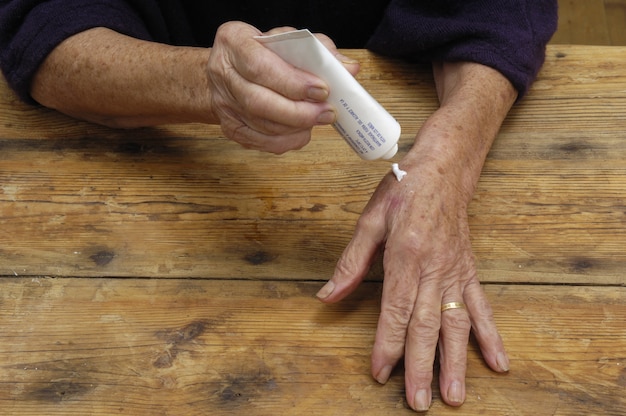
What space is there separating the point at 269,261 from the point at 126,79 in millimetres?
305

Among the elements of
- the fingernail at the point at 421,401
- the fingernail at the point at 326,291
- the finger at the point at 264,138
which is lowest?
the fingernail at the point at 421,401

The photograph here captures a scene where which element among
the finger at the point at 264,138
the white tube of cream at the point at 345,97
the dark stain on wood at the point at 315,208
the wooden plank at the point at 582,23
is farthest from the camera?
the wooden plank at the point at 582,23

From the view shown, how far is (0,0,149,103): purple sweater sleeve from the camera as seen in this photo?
89cm

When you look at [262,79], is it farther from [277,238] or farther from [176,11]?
[176,11]

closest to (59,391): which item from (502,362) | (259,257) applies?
(259,257)

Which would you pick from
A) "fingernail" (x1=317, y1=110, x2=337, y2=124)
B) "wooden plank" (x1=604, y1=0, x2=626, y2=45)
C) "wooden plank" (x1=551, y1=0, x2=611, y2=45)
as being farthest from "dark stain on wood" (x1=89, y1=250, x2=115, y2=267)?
"wooden plank" (x1=604, y1=0, x2=626, y2=45)

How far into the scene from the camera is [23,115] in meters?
1.00

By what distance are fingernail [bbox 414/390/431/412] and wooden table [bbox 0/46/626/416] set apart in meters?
0.02

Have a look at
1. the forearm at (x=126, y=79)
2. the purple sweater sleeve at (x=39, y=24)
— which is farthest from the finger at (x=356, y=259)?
the purple sweater sleeve at (x=39, y=24)

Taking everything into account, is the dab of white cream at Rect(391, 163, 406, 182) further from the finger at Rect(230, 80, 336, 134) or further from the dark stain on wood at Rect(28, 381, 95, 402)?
the dark stain on wood at Rect(28, 381, 95, 402)

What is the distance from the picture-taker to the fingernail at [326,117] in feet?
2.19

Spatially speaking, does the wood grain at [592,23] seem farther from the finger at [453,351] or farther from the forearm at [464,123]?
the finger at [453,351]

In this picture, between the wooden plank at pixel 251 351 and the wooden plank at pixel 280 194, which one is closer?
the wooden plank at pixel 251 351

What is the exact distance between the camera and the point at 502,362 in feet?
2.35
